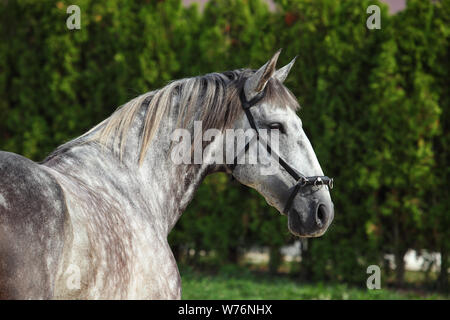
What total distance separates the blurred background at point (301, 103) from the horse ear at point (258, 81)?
4.06m

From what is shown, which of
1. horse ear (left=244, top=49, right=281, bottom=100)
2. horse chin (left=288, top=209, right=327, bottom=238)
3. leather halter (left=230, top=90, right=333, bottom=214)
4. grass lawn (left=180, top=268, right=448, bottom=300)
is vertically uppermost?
horse ear (left=244, top=49, right=281, bottom=100)

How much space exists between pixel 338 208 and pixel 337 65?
7.69ft

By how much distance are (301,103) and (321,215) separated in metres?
6.04

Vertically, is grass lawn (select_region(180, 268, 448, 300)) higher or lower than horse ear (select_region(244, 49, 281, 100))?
lower

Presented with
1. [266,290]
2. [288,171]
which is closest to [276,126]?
[288,171]

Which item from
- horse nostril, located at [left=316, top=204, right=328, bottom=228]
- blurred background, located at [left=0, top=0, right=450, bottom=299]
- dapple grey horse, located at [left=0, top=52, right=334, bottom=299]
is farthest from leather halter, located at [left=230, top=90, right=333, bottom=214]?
blurred background, located at [left=0, top=0, right=450, bottom=299]

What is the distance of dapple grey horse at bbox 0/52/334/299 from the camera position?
182 centimetres

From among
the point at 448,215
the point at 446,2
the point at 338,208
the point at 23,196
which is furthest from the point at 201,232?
the point at 23,196

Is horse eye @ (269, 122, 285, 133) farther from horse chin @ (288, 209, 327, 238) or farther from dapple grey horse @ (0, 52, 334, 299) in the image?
horse chin @ (288, 209, 327, 238)

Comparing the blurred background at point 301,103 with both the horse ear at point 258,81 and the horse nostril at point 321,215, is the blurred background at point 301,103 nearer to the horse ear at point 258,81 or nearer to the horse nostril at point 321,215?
the horse ear at point 258,81

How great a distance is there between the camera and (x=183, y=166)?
2953 mm

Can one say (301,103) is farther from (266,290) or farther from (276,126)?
(276,126)

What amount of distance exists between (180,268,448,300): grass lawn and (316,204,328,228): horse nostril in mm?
4283
